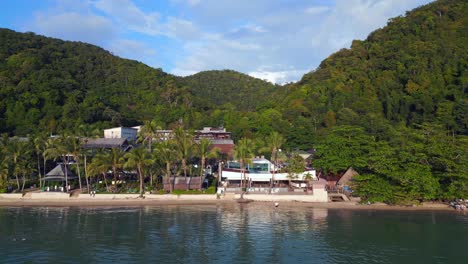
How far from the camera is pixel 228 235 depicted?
3216 centimetres

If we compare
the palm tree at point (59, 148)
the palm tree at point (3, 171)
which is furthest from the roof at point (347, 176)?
the palm tree at point (3, 171)

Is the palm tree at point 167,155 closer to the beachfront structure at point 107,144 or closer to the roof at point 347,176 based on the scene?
the beachfront structure at point 107,144

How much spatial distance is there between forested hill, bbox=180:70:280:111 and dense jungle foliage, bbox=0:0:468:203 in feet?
71.4

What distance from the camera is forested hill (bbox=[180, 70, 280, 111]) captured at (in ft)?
460

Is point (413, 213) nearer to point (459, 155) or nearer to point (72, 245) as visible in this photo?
point (459, 155)

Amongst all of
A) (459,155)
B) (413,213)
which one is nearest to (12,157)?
(413,213)

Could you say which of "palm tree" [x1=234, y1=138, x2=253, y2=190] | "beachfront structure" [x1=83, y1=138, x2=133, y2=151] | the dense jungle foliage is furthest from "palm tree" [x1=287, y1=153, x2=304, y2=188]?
"beachfront structure" [x1=83, y1=138, x2=133, y2=151]

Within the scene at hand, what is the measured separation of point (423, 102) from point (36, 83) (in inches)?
3243

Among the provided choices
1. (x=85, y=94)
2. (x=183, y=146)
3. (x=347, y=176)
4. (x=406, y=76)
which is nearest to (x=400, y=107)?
(x=406, y=76)

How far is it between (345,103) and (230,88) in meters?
71.5

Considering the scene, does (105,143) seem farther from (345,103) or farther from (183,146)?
(345,103)

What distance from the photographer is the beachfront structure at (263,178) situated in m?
48.9

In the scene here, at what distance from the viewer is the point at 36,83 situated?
283 ft

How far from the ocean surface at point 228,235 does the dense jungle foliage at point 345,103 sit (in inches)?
234
